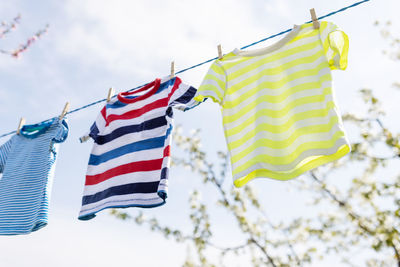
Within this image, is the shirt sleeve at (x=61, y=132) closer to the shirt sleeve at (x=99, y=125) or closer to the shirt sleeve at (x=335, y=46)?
the shirt sleeve at (x=99, y=125)

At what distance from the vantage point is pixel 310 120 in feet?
6.40

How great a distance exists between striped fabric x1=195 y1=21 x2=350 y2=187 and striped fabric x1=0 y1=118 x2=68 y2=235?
1.73 m

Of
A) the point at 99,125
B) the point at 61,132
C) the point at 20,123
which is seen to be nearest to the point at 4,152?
the point at 20,123

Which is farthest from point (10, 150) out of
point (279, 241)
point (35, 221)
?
point (279, 241)

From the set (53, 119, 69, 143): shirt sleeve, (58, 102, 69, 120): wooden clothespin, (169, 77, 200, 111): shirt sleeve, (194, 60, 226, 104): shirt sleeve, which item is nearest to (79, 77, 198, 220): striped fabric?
(169, 77, 200, 111): shirt sleeve

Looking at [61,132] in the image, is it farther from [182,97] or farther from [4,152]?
[182,97]

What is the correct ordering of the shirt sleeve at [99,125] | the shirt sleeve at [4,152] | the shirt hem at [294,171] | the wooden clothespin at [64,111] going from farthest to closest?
1. the shirt sleeve at [4,152]
2. the wooden clothespin at [64,111]
3. the shirt sleeve at [99,125]
4. the shirt hem at [294,171]

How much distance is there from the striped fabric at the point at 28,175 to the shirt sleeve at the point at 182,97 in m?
1.42

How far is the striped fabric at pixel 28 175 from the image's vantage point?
2.82 metres

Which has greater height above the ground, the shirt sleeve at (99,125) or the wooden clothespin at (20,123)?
the wooden clothespin at (20,123)

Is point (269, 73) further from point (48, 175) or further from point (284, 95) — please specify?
point (48, 175)

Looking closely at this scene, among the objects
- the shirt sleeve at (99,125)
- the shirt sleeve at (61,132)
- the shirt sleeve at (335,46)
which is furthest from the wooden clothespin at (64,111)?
the shirt sleeve at (335,46)

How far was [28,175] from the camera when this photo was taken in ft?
10.2

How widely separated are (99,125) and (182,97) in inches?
36.8
